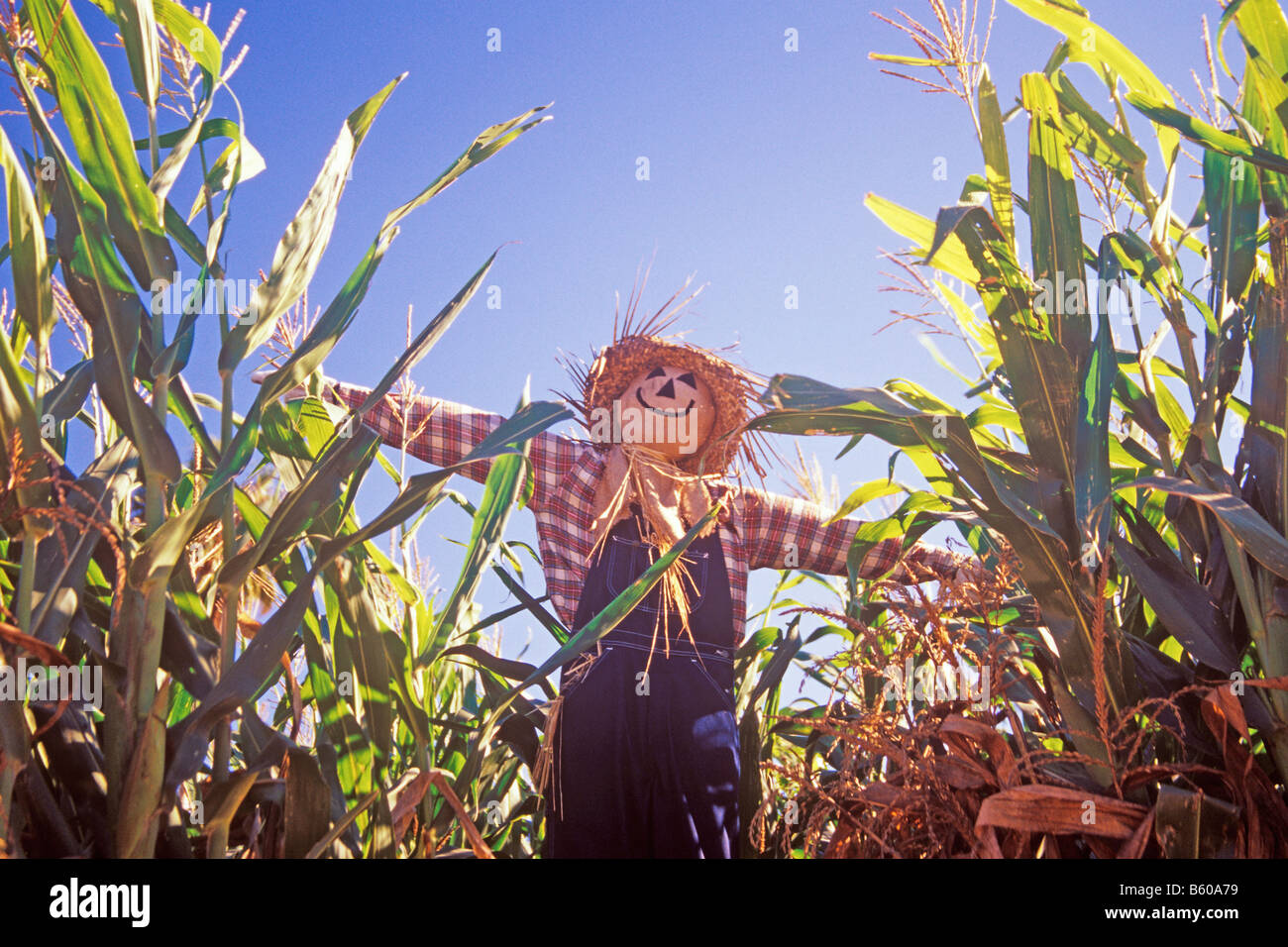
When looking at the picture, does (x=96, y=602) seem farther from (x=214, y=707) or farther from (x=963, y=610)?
(x=963, y=610)

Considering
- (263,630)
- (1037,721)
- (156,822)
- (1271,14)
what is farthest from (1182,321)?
(156,822)

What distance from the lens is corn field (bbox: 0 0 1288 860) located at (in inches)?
28.0

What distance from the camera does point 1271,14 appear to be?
3.17 ft

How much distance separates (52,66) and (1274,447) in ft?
3.87

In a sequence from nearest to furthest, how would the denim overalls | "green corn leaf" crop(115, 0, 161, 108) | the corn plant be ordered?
the corn plant < "green corn leaf" crop(115, 0, 161, 108) < the denim overalls

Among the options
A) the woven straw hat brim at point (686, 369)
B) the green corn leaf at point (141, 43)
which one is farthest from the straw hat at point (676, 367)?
the green corn leaf at point (141, 43)

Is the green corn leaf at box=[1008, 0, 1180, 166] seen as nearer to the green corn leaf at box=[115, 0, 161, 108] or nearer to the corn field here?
the corn field

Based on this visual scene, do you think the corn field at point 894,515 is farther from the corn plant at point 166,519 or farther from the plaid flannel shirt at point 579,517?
the plaid flannel shirt at point 579,517

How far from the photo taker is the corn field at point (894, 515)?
0.71 meters

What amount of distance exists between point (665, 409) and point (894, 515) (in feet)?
1.91

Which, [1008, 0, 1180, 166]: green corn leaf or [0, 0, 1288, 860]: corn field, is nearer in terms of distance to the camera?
[0, 0, 1288, 860]: corn field

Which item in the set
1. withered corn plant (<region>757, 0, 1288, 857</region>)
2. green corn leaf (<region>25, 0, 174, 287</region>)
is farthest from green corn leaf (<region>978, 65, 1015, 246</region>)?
green corn leaf (<region>25, 0, 174, 287</region>)

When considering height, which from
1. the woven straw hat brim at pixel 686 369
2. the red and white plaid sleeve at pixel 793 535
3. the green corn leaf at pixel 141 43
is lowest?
the red and white plaid sleeve at pixel 793 535

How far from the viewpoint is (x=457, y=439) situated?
168 centimetres
